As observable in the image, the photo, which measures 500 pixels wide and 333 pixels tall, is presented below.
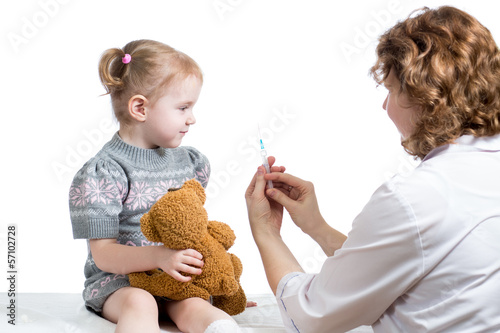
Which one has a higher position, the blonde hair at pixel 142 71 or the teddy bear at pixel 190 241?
the blonde hair at pixel 142 71

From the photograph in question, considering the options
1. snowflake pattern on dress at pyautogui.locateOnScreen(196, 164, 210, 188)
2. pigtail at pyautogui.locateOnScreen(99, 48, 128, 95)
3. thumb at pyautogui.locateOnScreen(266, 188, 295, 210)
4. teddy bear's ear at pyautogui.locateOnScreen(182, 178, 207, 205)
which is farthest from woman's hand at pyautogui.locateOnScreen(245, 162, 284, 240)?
pigtail at pyautogui.locateOnScreen(99, 48, 128, 95)

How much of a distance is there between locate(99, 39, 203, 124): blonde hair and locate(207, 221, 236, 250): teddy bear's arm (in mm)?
390

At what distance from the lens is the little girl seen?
153cm

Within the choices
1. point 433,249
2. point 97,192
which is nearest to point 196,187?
point 97,192

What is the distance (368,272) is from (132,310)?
62 cm

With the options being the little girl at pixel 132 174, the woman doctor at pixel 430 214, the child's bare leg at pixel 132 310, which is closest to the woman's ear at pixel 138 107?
the little girl at pixel 132 174

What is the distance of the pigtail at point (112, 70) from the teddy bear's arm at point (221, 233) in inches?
18.9

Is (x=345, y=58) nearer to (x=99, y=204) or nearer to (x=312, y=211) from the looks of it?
(x=312, y=211)

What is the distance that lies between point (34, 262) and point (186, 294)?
1.39m

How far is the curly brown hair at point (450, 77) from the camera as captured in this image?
117cm

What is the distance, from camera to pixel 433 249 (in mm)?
1101

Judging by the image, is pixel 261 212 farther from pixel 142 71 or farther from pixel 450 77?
pixel 450 77

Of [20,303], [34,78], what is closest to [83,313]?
[20,303]

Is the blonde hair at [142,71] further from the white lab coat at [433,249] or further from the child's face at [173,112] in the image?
the white lab coat at [433,249]
